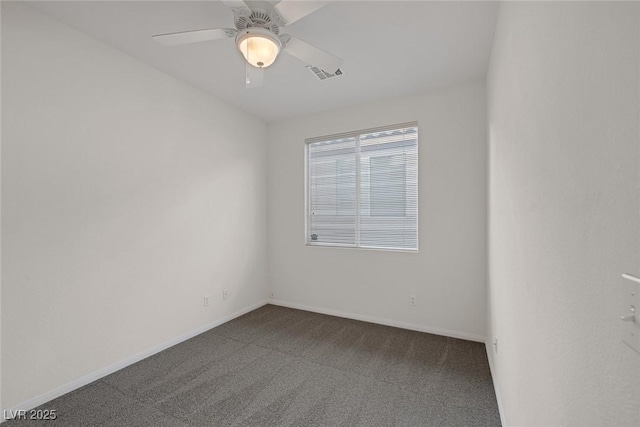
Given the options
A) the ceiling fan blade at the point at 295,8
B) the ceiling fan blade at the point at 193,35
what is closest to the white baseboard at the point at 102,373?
the ceiling fan blade at the point at 193,35

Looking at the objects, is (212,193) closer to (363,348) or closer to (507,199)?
(363,348)

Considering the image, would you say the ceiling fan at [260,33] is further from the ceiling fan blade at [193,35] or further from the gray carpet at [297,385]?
the gray carpet at [297,385]

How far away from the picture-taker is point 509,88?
156 centimetres

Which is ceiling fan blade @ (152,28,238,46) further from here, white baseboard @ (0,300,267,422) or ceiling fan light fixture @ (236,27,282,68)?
white baseboard @ (0,300,267,422)

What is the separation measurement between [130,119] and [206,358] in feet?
7.58

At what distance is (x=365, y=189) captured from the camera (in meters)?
3.59

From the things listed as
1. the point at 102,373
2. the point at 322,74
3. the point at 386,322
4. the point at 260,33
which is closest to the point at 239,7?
the point at 260,33

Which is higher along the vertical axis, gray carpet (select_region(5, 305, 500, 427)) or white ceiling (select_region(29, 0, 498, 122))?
white ceiling (select_region(29, 0, 498, 122))

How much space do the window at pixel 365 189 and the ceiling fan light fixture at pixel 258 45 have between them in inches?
81.0

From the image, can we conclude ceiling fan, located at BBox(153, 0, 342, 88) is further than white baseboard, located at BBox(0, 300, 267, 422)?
No

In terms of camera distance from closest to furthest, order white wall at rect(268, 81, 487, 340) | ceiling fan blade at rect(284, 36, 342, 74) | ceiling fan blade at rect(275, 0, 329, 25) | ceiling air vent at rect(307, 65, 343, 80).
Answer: ceiling fan blade at rect(275, 0, 329, 25) → ceiling fan blade at rect(284, 36, 342, 74) → ceiling air vent at rect(307, 65, 343, 80) → white wall at rect(268, 81, 487, 340)

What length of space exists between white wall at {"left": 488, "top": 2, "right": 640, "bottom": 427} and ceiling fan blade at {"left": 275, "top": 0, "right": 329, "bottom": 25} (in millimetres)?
966

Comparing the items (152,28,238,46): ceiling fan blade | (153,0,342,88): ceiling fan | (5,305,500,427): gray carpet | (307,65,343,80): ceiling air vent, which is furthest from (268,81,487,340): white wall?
(152,28,238,46): ceiling fan blade

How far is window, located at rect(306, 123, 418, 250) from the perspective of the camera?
3.32 meters
